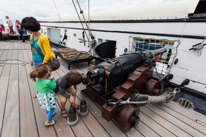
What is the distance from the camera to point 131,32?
11.9 ft

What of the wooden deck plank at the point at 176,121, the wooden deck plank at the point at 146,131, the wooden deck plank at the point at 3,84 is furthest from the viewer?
the wooden deck plank at the point at 3,84

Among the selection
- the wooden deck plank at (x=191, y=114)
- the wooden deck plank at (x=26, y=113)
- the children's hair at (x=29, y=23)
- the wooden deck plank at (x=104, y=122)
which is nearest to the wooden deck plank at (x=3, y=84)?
the wooden deck plank at (x=26, y=113)

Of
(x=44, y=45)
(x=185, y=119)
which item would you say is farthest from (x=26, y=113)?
(x=185, y=119)

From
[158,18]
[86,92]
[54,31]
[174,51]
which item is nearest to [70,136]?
[86,92]

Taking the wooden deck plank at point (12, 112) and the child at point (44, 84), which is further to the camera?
the wooden deck plank at point (12, 112)

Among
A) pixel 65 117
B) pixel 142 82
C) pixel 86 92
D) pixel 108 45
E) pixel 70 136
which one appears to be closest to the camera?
pixel 70 136

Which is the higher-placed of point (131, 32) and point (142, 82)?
point (131, 32)

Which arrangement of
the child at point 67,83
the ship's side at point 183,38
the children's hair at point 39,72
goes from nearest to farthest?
the children's hair at point 39,72 < the child at point 67,83 < the ship's side at point 183,38

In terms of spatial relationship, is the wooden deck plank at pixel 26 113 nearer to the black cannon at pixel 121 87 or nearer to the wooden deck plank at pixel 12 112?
the wooden deck plank at pixel 12 112

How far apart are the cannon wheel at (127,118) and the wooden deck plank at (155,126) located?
409 mm

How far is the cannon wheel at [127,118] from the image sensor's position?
149cm

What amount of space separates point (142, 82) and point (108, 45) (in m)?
1.89

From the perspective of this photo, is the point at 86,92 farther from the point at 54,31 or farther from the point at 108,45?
the point at 54,31

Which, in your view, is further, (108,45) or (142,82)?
(108,45)
